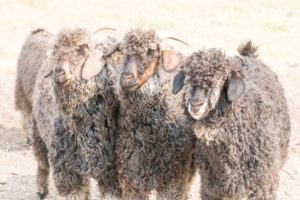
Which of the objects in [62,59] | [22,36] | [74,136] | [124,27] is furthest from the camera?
[124,27]

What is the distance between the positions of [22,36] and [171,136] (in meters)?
12.0

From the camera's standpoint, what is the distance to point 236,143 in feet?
20.6

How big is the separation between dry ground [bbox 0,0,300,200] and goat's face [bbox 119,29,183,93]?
2729 millimetres

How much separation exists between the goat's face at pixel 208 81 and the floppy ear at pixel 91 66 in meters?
0.98

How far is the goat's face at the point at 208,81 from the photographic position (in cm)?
584

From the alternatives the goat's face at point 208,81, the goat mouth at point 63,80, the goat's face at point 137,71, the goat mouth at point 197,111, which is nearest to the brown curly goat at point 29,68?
the goat mouth at point 63,80

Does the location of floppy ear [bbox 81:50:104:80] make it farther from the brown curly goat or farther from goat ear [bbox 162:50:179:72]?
the brown curly goat

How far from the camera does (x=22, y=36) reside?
1803 cm

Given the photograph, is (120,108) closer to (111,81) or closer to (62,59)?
(111,81)

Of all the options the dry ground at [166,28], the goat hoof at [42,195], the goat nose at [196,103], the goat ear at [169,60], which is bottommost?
the goat hoof at [42,195]

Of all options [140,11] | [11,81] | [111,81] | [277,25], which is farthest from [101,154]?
[140,11]

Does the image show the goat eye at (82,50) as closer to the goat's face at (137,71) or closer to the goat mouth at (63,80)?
the goat mouth at (63,80)

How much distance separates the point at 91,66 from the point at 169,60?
78cm

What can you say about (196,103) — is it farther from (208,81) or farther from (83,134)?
(83,134)
